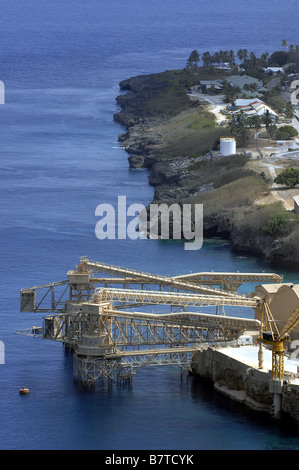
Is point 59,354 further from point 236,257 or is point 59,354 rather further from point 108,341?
point 236,257

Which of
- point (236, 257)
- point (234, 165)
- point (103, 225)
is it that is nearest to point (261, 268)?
point (236, 257)

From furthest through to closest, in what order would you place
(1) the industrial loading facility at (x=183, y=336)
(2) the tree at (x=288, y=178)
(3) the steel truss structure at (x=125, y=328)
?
1. (2) the tree at (x=288, y=178)
2. (3) the steel truss structure at (x=125, y=328)
3. (1) the industrial loading facility at (x=183, y=336)

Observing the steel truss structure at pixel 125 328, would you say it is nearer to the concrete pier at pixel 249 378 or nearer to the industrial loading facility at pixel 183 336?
the industrial loading facility at pixel 183 336

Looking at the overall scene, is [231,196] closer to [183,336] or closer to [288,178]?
[288,178]

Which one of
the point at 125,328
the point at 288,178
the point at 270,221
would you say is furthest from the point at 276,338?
the point at 288,178

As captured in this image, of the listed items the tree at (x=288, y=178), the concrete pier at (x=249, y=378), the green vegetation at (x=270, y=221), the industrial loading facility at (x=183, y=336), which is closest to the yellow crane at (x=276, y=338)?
the industrial loading facility at (x=183, y=336)

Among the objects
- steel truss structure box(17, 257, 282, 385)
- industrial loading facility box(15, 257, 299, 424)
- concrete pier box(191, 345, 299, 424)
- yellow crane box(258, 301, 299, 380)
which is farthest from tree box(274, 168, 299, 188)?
yellow crane box(258, 301, 299, 380)
